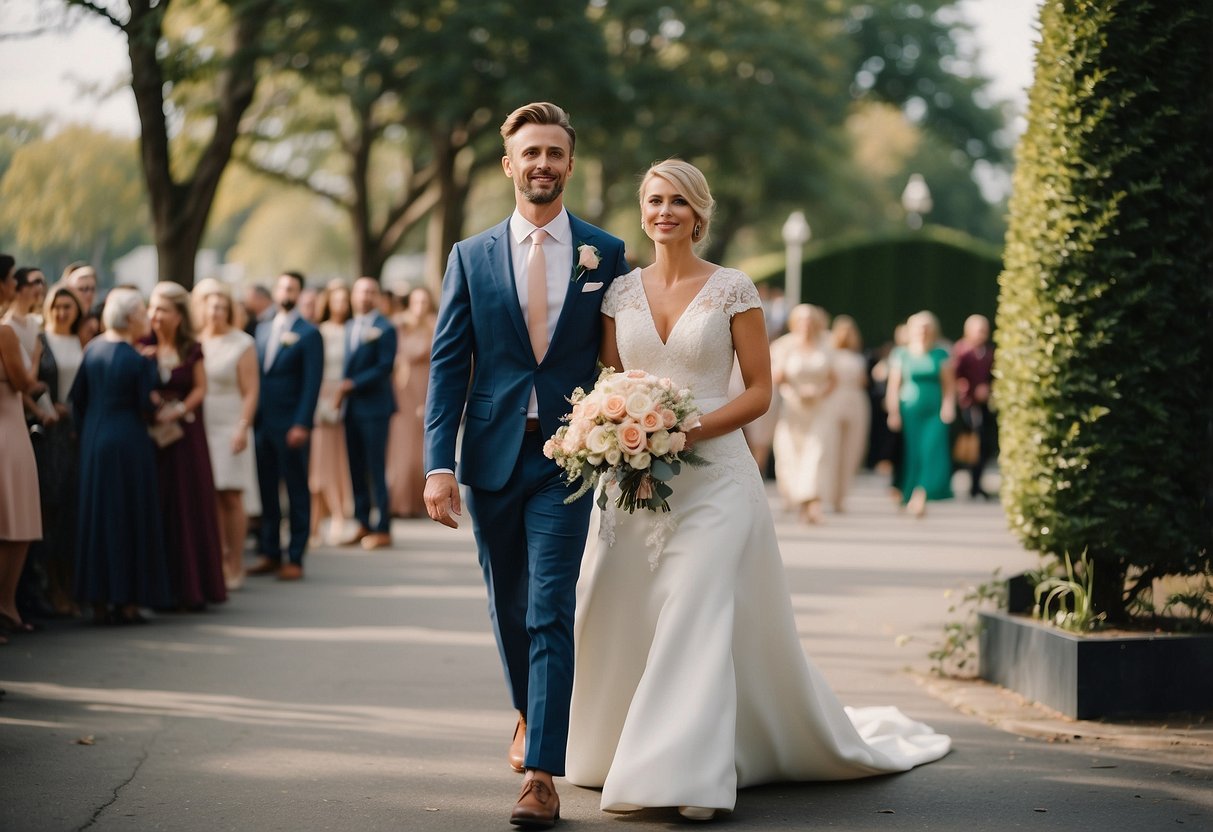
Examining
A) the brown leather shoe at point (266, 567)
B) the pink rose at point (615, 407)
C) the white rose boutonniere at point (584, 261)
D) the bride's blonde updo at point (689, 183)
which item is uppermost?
the bride's blonde updo at point (689, 183)

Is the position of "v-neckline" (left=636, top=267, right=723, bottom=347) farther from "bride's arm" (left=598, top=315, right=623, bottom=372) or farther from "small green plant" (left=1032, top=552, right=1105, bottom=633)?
"small green plant" (left=1032, top=552, right=1105, bottom=633)

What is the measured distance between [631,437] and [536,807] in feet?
4.22

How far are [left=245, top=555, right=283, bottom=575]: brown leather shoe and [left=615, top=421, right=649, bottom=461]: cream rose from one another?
26.7ft

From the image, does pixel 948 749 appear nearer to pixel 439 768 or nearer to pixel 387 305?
pixel 439 768

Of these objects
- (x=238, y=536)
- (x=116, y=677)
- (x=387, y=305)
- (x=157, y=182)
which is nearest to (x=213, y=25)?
(x=157, y=182)

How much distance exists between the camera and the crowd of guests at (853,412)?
17797 mm

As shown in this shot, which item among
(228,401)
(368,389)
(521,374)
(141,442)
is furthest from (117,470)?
(521,374)

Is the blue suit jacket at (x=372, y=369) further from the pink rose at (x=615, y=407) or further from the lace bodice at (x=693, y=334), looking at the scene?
the pink rose at (x=615, y=407)

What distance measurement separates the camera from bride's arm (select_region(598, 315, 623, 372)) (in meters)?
6.01

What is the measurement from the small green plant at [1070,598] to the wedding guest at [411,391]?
9.92 meters

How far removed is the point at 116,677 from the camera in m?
8.32

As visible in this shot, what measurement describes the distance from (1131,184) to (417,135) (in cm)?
2711

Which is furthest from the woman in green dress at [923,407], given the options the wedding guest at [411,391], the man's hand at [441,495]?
the man's hand at [441,495]

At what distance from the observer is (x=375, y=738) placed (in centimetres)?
691
